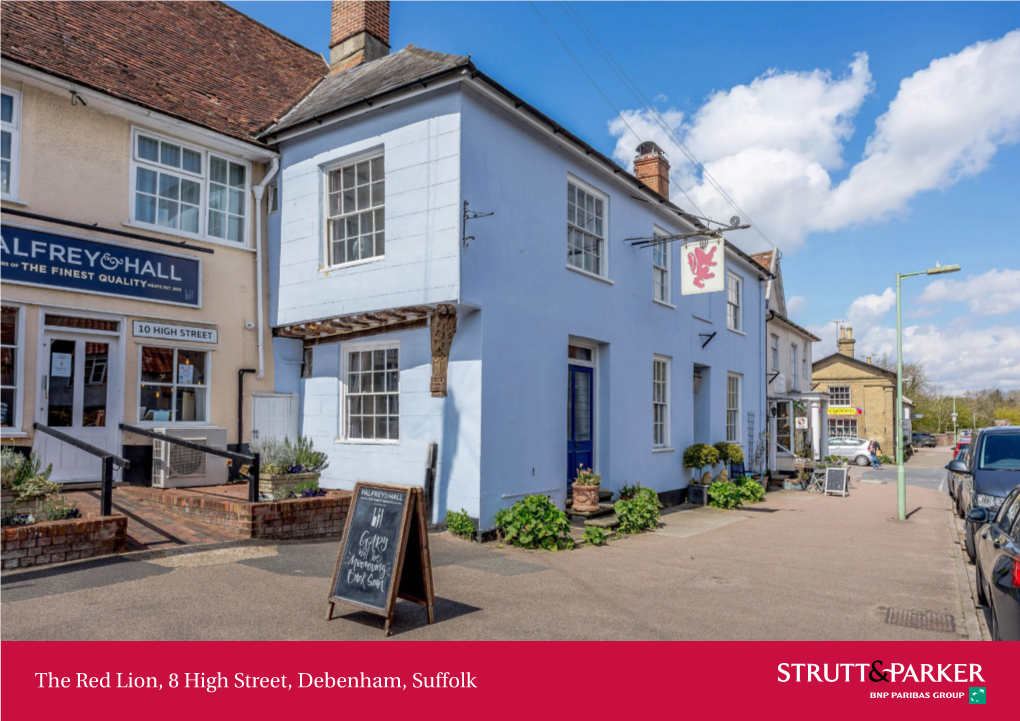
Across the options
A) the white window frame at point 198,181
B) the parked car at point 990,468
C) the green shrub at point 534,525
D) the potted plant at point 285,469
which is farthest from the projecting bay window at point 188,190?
the parked car at point 990,468

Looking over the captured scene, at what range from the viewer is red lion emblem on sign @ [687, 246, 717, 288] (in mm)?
13781

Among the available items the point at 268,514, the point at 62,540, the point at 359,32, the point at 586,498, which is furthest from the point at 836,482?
the point at 62,540

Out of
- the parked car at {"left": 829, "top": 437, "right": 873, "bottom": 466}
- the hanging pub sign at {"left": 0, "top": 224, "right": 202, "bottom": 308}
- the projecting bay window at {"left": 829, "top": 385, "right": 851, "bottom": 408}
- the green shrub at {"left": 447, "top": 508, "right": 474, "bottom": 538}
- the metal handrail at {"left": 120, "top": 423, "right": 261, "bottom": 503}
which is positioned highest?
the hanging pub sign at {"left": 0, "top": 224, "right": 202, "bottom": 308}

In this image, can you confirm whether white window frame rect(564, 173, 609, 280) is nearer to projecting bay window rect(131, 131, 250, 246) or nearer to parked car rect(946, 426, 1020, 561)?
projecting bay window rect(131, 131, 250, 246)

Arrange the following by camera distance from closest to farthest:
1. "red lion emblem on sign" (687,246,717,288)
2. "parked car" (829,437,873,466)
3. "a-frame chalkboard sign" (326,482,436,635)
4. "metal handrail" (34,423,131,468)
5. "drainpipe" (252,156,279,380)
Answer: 1. "a-frame chalkboard sign" (326,482,436,635)
2. "metal handrail" (34,423,131,468)
3. "drainpipe" (252,156,279,380)
4. "red lion emblem on sign" (687,246,717,288)
5. "parked car" (829,437,873,466)

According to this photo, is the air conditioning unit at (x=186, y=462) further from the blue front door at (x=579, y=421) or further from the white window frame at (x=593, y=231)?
the white window frame at (x=593, y=231)

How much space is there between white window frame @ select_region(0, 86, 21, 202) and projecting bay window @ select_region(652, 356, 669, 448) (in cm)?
1153

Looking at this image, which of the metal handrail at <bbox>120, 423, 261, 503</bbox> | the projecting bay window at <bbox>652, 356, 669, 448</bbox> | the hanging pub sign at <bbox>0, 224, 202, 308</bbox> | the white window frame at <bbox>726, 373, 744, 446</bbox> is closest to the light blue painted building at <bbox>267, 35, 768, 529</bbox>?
the projecting bay window at <bbox>652, 356, 669, 448</bbox>

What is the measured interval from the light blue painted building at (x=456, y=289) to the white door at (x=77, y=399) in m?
2.69

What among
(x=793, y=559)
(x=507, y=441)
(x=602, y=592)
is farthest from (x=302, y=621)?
(x=793, y=559)

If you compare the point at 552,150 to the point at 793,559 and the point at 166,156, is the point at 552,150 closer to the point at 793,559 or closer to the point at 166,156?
the point at 166,156

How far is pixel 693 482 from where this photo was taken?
16.4 meters

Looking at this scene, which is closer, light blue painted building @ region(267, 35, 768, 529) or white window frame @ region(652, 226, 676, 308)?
light blue painted building @ region(267, 35, 768, 529)

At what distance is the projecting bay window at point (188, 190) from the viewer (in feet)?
37.8
